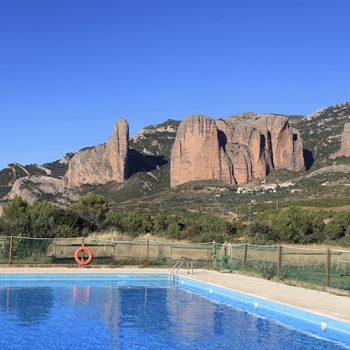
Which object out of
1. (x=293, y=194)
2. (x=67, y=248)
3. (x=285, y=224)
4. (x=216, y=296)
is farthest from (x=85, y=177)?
(x=216, y=296)

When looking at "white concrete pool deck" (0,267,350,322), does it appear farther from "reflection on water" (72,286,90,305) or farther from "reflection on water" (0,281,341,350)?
"reflection on water" (72,286,90,305)

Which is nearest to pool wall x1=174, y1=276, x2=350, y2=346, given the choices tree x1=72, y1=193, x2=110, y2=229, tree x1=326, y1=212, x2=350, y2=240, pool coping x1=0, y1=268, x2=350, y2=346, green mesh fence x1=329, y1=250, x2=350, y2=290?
pool coping x1=0, y1=268, x2=350, y2=346

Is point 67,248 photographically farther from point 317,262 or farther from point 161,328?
point 161,328

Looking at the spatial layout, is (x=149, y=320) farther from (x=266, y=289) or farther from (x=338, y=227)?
(x=338, y=227)

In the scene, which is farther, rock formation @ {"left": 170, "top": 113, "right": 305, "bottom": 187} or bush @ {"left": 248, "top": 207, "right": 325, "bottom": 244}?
rock formation @ {"left": 170, "top": 113, "right": 305, "bottom": 187}

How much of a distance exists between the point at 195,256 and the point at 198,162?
311 feet

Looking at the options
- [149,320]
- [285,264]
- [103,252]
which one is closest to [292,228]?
[285,264]

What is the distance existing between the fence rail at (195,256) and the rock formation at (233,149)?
8719cm

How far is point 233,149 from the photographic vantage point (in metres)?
120

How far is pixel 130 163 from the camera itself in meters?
116

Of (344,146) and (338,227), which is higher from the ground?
(344,146)

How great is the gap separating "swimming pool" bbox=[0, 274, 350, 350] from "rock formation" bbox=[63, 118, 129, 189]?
10251 centimetres

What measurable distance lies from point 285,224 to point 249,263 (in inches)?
597

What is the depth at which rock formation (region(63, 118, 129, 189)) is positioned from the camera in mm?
116562
